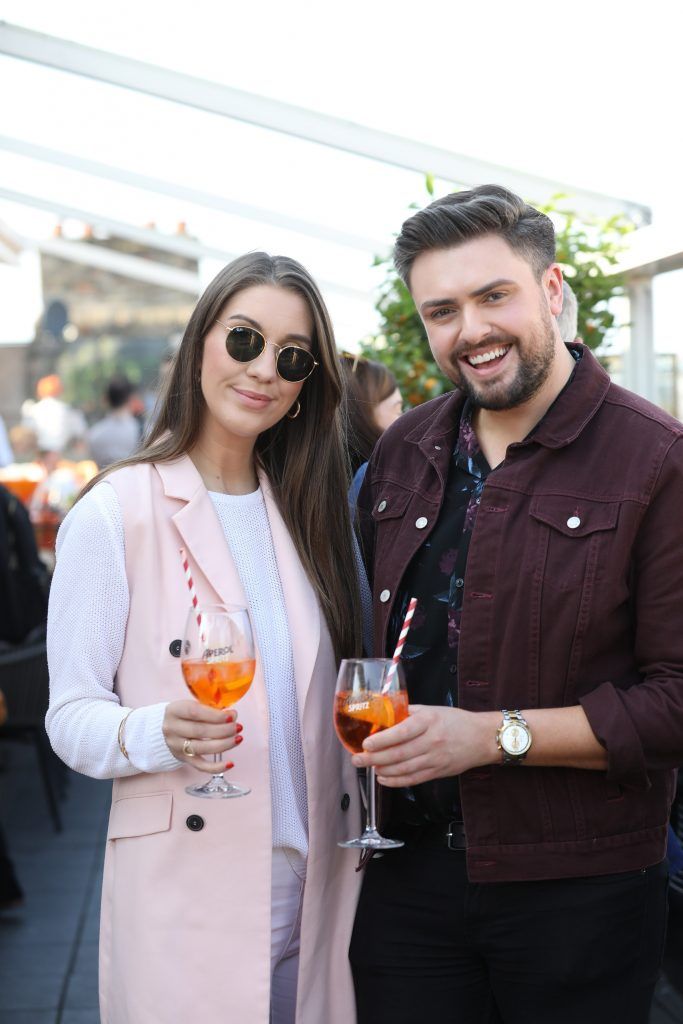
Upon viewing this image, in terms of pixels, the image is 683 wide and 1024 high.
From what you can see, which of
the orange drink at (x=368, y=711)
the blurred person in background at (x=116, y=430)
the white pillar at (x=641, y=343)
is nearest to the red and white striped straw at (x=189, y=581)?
the orange drink at (x=368, y=711)

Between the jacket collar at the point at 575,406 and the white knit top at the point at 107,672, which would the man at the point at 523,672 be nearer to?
the jacket collar at the point at 575,406

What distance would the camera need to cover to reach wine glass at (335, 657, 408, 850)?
6.60 feet

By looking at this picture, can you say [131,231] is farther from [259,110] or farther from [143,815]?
[143,815]

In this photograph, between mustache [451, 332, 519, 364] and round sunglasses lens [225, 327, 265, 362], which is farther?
round sunglasses lens [225, 327, 265, 362]

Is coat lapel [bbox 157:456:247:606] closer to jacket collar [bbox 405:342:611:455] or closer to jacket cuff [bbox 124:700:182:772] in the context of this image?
jacket cuff [bbox 124:700:182:772]

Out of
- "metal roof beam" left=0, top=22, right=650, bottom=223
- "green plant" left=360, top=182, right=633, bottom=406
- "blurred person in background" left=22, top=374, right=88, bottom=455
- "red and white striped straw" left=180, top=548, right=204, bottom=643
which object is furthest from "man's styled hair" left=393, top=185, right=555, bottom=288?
"blurred person in background" left=22, top=374, right=88, bottom=455

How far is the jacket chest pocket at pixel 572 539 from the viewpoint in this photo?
6.91 ft

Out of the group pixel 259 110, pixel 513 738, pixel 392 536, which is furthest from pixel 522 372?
pixel 259 110

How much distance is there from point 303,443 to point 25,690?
3.36 meters

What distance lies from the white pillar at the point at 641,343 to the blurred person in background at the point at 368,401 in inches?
78.2

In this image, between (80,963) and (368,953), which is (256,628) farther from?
(80,963)

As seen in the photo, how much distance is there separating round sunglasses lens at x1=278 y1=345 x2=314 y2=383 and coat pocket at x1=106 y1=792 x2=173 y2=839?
0.84 metres

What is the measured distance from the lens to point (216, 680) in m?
2.06

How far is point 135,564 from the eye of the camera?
2.24 meters
